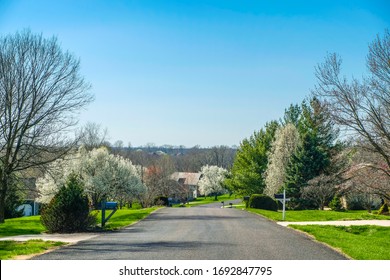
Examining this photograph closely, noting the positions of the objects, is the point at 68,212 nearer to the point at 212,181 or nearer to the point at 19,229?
the point at 19,229

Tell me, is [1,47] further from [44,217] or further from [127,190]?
[127,190]

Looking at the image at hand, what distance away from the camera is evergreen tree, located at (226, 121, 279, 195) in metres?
49.6

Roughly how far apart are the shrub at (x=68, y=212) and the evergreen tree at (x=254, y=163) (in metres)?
32.3

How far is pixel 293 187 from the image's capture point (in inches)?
1574

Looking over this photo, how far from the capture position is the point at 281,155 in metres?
44.2

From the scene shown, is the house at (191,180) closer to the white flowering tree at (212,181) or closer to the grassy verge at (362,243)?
the white flowering tree at (212,181)

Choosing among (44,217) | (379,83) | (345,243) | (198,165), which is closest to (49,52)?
(44,217)

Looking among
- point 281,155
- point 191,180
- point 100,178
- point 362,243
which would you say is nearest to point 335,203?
point 281,155

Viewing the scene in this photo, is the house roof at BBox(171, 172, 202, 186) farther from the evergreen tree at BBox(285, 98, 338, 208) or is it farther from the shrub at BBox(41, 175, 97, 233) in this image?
the shrub at BBox(41, 175, 97, 233)

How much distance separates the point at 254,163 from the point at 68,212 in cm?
3421

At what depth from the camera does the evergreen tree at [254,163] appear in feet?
163

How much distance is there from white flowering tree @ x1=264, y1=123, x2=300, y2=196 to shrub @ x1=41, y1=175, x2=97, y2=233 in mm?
27492

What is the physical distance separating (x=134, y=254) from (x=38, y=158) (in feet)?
51.6

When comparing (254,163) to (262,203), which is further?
(254,163)
